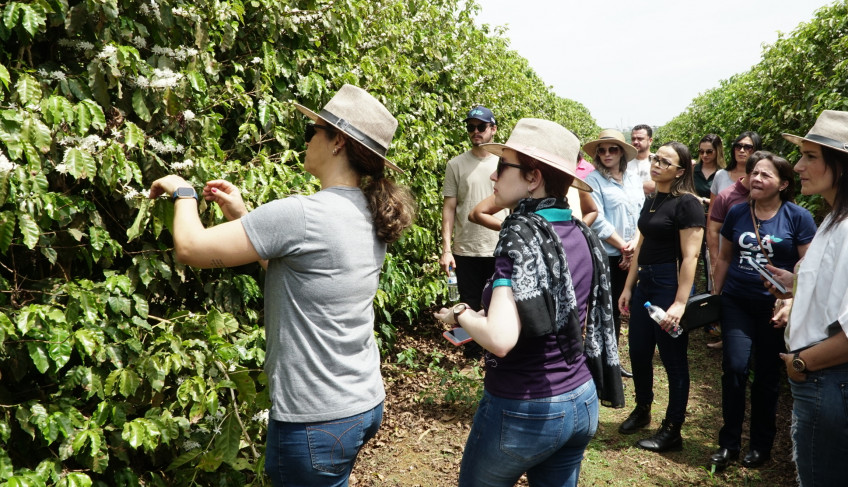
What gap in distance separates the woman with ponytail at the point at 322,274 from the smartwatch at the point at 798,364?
1.51 metres

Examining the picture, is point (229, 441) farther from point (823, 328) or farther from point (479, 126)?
point (479, 126)

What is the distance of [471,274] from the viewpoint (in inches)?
226

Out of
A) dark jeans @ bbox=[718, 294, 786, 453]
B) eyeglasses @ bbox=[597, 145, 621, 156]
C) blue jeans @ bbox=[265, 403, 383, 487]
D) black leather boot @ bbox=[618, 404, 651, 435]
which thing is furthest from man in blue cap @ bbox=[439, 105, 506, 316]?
blue jeans @ bbox=[265, 403, 383, 487]

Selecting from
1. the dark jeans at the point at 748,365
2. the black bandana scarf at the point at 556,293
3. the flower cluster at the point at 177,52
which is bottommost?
the dark jeans at the point at 748,365

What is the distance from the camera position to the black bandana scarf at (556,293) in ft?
6.86

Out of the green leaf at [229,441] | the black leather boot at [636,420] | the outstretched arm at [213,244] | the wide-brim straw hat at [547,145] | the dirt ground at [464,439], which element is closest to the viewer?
the outstretched arm at [213,244]

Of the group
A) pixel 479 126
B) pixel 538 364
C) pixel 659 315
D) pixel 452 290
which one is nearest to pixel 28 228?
pixel 538 364

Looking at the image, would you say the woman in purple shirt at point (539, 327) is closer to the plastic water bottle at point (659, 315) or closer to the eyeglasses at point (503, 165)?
the eyeglasses at point (503, 165)

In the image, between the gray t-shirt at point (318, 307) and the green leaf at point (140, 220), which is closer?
the gray t-shirt at point (318, 307)

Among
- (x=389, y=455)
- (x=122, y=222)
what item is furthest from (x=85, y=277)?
(x=389, y=455)

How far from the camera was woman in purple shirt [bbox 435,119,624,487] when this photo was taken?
6.90 feet

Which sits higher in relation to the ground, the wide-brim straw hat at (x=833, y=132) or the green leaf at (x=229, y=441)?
the wide-brim straw hat at (x=833, y=132)

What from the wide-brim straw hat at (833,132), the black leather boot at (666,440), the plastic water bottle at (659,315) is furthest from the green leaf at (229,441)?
the black leather boot at (666,440)

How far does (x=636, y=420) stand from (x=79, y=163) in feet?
13.2
